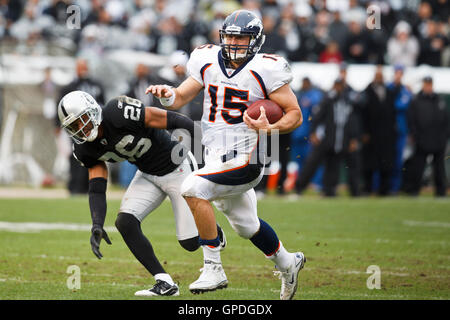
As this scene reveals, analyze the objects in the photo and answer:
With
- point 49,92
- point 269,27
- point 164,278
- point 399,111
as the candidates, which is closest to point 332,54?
point 269,27

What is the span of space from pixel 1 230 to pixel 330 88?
604 centimetres

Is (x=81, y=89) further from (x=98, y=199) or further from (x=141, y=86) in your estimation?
(x=98, y=199)

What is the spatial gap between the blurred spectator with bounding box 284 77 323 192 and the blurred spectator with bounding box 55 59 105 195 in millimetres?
3014

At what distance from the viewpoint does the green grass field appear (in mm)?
5504

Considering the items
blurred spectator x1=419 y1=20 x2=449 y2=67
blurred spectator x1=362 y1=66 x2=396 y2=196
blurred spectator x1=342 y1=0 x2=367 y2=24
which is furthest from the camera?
blurred spectator x1=342 y1=0 x2=367 y2=24

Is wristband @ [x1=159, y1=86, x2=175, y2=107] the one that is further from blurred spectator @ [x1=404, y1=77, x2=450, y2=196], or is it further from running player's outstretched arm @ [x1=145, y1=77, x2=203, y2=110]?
blurred spectator @ [x1=404, y1=77, x2=450, y2=196]

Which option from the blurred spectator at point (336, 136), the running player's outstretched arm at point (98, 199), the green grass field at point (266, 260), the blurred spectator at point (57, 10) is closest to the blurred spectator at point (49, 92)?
the blurred spectator at point (57, 10)

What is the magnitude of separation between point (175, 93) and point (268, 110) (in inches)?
26.4

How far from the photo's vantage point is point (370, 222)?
9164 millimetres

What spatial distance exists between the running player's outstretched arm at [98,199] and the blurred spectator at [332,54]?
28.4ft

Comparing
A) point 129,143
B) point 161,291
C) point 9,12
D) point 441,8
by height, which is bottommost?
point 161,291

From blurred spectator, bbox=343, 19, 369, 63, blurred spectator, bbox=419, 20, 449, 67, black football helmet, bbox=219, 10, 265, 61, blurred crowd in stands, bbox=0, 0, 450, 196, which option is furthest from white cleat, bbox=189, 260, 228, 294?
blurred spectator, bbox=419, 20, 449, 67

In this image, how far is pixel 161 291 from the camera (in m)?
5.24
